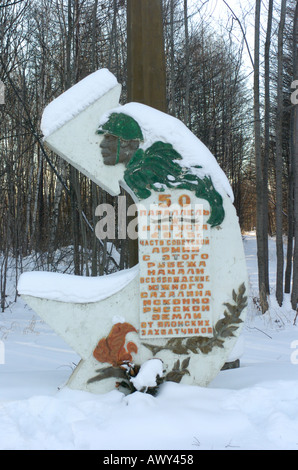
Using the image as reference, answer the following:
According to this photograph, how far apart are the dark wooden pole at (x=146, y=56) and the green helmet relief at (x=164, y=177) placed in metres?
1.18

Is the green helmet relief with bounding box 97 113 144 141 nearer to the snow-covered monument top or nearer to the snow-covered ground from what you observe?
the snow-covered monument top

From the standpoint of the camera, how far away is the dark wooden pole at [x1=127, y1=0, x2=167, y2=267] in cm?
488

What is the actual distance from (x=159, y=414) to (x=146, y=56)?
3.37 m

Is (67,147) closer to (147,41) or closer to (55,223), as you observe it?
(147,41)

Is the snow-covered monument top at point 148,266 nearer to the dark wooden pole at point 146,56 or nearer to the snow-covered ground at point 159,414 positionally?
the snow-covered ground at point 159,414

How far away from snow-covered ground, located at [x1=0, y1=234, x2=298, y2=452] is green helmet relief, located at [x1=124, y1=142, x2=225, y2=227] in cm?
127

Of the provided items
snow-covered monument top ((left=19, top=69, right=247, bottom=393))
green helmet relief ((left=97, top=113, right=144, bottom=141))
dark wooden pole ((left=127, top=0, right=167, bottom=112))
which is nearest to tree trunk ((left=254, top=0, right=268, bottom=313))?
dark wooden pole ((left=127, top=0, right=167, bottom=112))

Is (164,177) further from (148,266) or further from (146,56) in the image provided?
(146,56)

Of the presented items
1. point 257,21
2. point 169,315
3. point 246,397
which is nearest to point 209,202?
point 169,315

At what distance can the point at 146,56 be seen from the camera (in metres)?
4.88

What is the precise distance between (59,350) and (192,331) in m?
2.47

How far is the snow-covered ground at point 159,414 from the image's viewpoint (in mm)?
2836

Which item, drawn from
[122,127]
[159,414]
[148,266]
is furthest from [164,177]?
[159,414]

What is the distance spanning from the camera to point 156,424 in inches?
118
